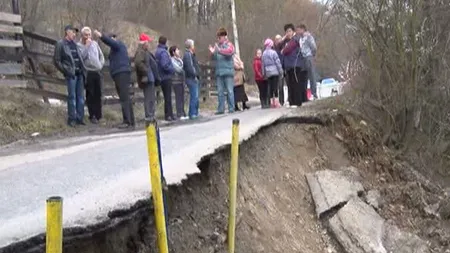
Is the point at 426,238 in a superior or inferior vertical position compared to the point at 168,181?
inferior

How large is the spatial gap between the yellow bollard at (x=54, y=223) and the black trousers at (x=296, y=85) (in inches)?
414

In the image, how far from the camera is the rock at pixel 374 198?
867 centimetres

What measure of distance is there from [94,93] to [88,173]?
21.0ft

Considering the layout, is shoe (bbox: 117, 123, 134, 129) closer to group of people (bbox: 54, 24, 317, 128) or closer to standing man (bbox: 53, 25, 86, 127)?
group of people (bbox: 54, 24, 317, 128)

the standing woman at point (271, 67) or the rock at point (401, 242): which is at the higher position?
the standing woman at point (271, 67)

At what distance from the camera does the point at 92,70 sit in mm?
12234

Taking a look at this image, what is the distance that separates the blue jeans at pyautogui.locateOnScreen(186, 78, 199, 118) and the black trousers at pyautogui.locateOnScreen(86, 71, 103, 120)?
1896mm

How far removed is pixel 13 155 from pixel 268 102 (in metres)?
7.21

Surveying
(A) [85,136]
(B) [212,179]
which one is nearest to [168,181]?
(B) [212,179]

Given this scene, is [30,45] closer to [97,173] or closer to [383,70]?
[383,70]

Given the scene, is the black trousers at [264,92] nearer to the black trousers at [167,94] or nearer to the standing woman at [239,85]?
the standing woman at [239,85]

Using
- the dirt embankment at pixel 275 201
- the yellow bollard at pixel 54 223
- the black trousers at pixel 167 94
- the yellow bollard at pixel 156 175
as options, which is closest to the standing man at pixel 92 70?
the black trousers at pixel 167 94

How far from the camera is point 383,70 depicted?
10.7 metres

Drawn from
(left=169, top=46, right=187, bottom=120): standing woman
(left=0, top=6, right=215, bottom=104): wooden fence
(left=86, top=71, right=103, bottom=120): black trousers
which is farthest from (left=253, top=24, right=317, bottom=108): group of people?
(left=0, top=6, right=215, bottom=104): wooden fence
